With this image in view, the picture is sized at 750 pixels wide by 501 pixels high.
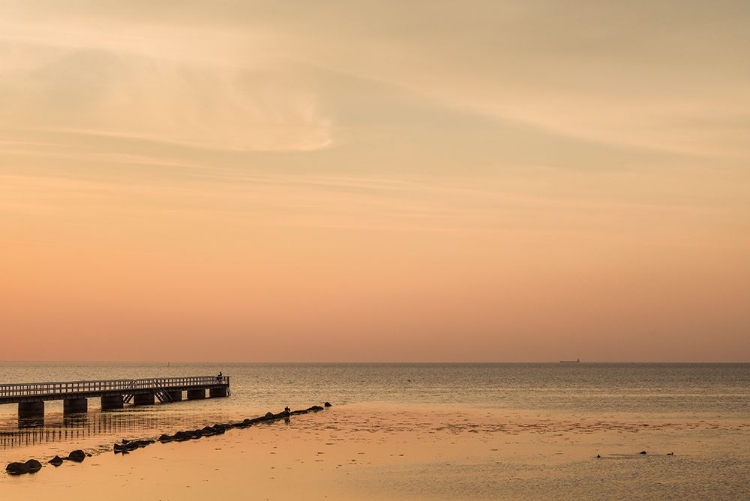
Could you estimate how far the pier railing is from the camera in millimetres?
73875

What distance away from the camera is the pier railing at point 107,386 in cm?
7388

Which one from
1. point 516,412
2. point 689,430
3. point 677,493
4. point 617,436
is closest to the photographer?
point 677,493

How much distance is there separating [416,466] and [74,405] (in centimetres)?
4322

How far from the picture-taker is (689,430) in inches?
2657

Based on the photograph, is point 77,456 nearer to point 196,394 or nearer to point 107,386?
point 107,386

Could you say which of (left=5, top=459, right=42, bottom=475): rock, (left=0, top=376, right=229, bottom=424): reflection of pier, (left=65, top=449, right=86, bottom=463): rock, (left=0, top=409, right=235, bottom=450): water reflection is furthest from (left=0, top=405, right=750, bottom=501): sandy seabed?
(left=0, top=376, right=229, bottom=424): reflection of pier

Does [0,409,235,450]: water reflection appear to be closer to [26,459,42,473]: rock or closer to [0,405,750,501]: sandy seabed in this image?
[0,405,750,501]: sandy seabed

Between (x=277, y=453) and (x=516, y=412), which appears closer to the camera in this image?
(x=277, y=453)

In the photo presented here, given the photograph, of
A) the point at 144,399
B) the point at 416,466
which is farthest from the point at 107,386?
the point at 416,466

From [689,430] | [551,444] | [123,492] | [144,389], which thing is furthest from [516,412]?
[123,492]

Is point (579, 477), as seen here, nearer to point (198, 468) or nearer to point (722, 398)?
point (198, 468)

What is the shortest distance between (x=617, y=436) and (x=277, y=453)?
25293mm

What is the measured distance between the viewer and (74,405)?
78875 millimetres

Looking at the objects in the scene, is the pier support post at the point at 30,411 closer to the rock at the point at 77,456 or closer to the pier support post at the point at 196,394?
the rock at the point at 77,456
